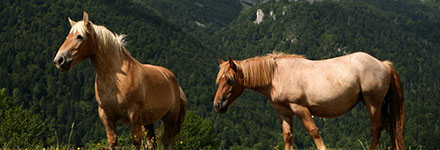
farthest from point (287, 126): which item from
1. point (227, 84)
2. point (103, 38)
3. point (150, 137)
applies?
point (103, 38)

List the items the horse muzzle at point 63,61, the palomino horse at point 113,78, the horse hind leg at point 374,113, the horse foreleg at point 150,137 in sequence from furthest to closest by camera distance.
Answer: the horse foreleg at point 150,137 → the horse hind leg at point 374,113 → the palomino horse at point 113,78 → the horse muzzle at point 63,61

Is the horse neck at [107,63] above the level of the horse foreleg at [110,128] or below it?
above

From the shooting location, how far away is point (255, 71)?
27.5 ft

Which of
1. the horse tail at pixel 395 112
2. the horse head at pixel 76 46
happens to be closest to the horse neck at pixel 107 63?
the horse head at pixel 76 46

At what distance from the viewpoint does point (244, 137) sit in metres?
171

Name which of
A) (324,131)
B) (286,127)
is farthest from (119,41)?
(324,131)

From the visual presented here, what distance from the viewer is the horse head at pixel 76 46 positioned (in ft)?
23.3

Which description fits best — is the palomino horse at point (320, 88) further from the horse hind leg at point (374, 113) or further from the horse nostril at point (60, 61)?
the horse nostril at point (60, 61)

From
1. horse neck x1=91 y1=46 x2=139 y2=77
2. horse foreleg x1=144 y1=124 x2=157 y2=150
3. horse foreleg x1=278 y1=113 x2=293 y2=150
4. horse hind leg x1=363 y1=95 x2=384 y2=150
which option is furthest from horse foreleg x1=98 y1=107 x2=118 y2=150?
horse hind leg x1=363 y1=95 x2=384 y2=150

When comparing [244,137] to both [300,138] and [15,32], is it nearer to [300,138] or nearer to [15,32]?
[300,138]

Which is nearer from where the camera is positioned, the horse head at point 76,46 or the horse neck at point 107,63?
the horse head at point 76,46

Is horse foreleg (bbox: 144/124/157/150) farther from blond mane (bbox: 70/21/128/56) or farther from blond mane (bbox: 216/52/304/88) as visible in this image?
blond mane (bbox: 70/21/128/56)

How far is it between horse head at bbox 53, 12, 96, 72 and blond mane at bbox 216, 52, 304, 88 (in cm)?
244

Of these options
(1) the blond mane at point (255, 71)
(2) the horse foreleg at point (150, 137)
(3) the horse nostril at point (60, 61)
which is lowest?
(2) the horse foreleg at point (150, 137)
